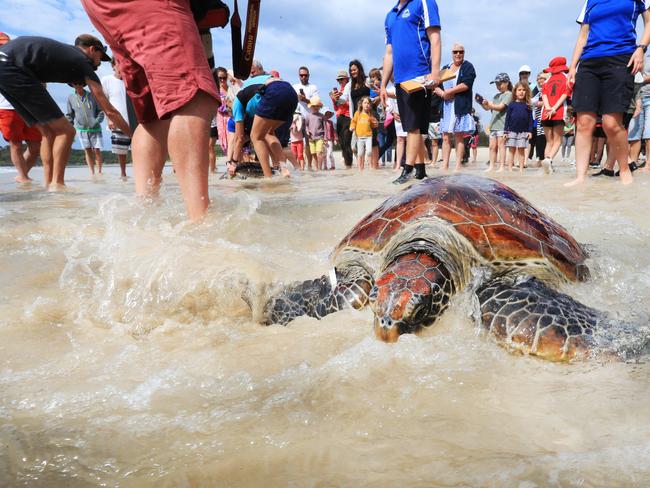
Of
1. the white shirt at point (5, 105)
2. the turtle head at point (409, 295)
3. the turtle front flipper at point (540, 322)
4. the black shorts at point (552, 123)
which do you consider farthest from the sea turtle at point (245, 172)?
the turtle front flipper at point (540, 322)

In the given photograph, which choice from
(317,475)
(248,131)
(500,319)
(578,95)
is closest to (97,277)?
(317,475)

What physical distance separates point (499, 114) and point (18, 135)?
880cm

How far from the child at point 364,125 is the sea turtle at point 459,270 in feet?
23.9

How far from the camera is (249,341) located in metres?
1.51

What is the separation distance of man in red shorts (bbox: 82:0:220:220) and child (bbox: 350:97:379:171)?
7513 mm

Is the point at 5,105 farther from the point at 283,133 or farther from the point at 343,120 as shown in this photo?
the point at 343,120

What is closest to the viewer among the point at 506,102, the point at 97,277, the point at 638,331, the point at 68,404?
the point at 68,404

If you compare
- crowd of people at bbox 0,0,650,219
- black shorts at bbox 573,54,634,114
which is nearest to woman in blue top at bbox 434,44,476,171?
crowd of people at bbox 0,0,650,219

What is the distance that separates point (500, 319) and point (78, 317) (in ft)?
5.27

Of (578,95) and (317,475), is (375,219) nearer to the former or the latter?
(317,475)

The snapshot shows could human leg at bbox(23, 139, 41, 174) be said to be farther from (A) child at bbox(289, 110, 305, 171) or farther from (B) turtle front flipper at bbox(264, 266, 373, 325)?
(B) turtle front flipper at bbox(264, 266, 373, 325)

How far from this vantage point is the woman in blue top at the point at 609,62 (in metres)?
4.40

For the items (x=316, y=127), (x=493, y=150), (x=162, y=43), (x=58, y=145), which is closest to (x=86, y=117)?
(x=58, y=145)

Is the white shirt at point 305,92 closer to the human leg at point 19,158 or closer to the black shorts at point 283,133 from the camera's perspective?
the black shorts at point 283,133
